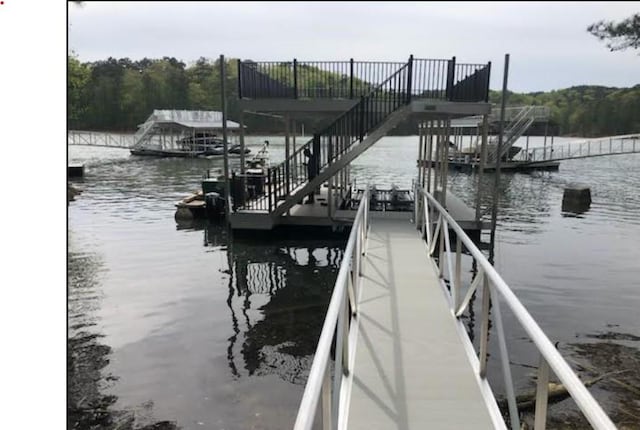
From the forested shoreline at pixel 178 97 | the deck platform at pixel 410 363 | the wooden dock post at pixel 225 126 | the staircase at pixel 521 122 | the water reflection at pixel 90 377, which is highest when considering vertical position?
the forested shoreline at pixel 178 97

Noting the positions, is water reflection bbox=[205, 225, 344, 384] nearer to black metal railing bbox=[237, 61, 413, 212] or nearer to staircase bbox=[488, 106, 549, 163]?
black metal railing bbox=[237, 61, 413, 212]

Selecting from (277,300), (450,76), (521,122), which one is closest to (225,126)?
(450,76)

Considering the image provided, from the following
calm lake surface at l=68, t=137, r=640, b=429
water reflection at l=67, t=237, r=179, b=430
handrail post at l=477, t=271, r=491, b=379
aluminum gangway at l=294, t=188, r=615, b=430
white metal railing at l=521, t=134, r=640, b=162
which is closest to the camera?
aluminum gangway at l=294, t=188, r=615, b=430

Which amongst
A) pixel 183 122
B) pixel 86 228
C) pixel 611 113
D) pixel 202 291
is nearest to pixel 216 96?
pixel 183 122

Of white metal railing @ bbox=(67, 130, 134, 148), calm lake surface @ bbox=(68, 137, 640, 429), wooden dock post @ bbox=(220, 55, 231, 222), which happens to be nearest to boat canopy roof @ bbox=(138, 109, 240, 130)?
white metal railing @ bbox=(67, 130, 134, 148)

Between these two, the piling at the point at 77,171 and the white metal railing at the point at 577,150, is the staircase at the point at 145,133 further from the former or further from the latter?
the white metal railing at the point at 577,150

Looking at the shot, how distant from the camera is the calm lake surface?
5.52 metres

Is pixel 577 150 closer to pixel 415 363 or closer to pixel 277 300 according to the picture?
pixel 277 300

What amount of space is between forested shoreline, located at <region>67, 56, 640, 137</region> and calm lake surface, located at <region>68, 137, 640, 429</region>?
5876 centimetres

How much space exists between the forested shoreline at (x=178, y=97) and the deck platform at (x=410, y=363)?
2581 inches

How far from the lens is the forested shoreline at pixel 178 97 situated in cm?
7506

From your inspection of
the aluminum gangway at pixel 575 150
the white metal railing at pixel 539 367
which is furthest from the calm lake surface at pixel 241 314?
the aluminum gangway at pixel 575 150

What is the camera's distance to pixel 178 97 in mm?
102562

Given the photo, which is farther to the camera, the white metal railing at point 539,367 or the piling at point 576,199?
the piling at point 576,199
